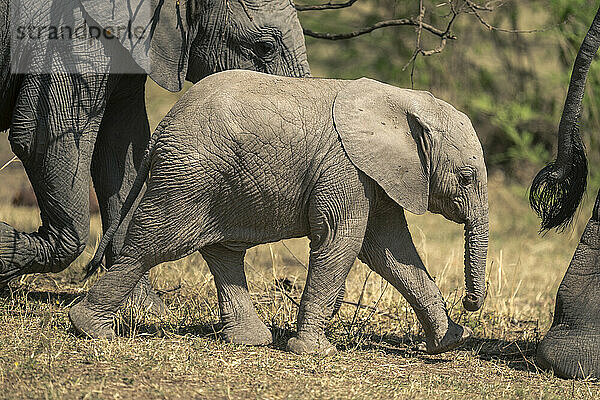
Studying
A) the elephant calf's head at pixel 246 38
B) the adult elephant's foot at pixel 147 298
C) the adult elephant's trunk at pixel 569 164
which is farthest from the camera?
the adult elephant's foot at pixel 147 298

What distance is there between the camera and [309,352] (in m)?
4.57

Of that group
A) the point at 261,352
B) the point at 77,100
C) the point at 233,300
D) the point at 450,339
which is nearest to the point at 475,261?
the point at 450,339

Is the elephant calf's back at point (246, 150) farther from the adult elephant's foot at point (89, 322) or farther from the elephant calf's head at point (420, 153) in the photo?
the adult elephant's foot at point (89, 322)

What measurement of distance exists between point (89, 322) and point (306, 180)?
1263 millimetres

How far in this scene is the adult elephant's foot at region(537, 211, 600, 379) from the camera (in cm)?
462

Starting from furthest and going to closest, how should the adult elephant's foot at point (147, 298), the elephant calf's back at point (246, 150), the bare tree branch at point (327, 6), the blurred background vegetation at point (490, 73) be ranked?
the blurred background vegetation at point (490, 73) < the bare tree branch at point (327, 6) < the adult elephant's foot at point (147, 298) < the elephant calf's back at point (246, 150)

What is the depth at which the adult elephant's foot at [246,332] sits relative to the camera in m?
4.82

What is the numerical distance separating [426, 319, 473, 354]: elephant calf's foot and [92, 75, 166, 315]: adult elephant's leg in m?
1.69

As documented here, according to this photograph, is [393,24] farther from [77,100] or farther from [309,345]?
[309,345]

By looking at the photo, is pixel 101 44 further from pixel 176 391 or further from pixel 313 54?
pixel 313 54

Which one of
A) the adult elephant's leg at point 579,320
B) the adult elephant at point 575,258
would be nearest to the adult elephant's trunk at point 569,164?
the adult elephant at point 575,258

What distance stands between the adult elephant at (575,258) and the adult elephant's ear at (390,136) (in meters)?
0.71

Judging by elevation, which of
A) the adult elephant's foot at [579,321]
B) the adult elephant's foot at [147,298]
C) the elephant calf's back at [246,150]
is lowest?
the adult elephant's foot at [147,298]

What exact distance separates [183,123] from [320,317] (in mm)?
1150
